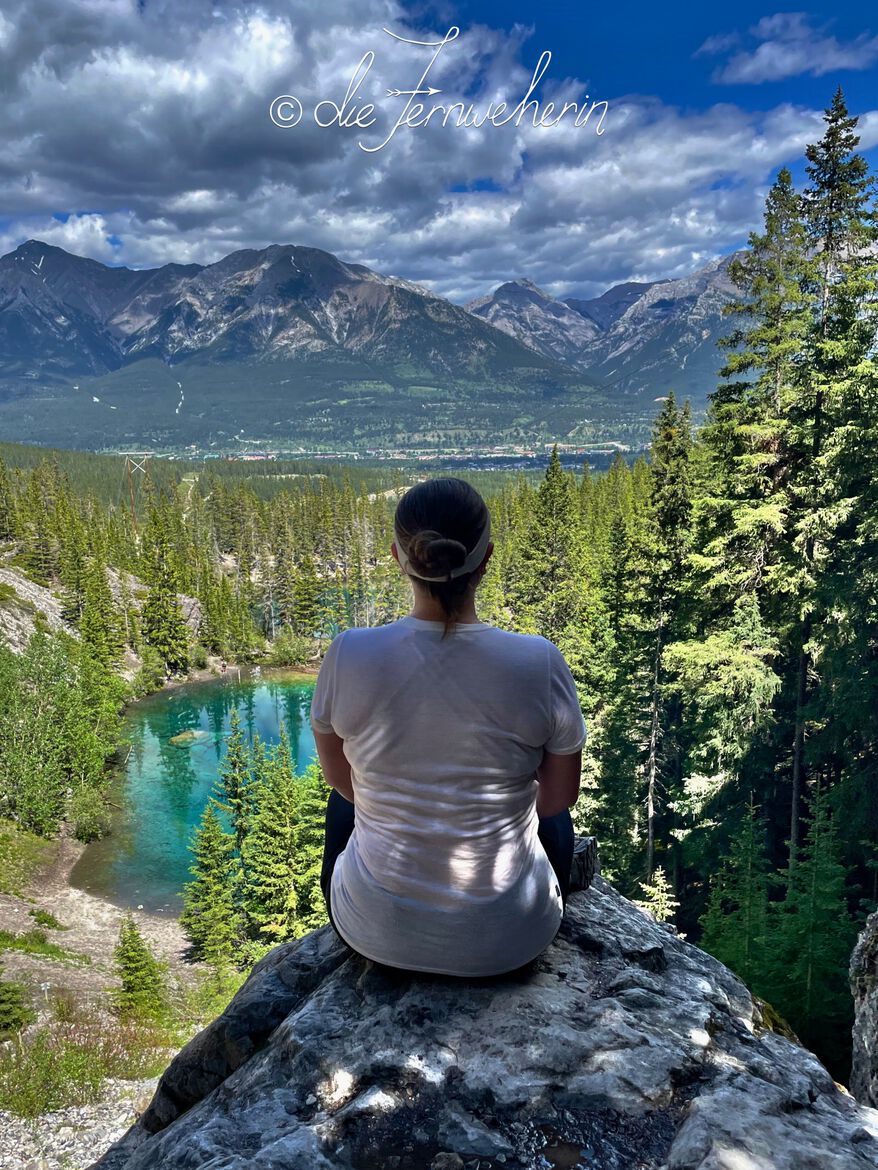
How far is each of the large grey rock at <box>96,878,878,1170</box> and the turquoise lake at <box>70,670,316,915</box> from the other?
34494 mm

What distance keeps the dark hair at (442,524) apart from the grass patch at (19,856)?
3827 cm

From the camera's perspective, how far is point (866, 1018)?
226 inches

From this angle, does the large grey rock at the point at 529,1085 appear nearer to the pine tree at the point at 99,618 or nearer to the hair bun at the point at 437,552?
the hair bun at the point at 437,552

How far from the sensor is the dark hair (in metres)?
2.77

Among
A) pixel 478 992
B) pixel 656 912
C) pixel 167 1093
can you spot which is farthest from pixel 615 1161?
pixel 656 912

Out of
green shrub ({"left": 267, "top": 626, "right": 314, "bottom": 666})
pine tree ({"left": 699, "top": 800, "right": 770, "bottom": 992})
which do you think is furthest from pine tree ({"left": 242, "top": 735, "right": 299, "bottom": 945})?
green shrub ({"left": 267, "top": 626, "right": 314, "bottom": 666})

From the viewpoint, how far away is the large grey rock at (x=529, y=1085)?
2.53 metres

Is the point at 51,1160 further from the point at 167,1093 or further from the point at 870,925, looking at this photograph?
the point at 870,925

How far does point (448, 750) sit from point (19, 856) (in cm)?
4203

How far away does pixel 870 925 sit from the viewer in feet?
20.9

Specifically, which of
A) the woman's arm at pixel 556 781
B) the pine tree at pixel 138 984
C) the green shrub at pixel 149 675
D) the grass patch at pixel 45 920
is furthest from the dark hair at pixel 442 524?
the green shrub at pixel 149 675

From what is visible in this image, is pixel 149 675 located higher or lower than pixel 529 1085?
lower

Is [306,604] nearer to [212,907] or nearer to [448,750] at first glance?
[212,907]

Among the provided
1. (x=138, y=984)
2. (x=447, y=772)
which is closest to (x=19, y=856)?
(x=138, y=984)
